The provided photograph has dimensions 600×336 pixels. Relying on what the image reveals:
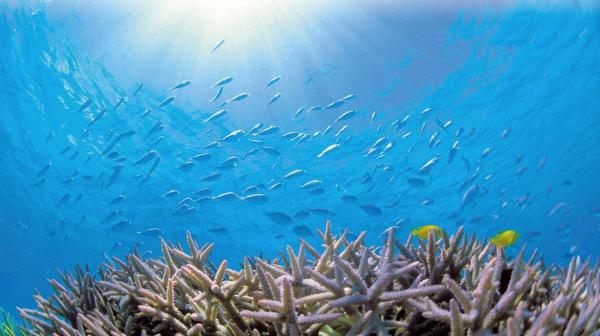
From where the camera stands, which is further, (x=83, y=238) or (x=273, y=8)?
(x=83, y=238)

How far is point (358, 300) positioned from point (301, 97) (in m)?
25.7

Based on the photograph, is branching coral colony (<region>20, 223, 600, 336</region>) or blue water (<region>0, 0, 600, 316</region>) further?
blue water (<region>0, 0, 600, 316</region>)

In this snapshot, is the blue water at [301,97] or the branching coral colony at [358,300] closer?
the branching coral colony at [358,300]

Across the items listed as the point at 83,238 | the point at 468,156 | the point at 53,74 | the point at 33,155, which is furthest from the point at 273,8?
the point at 83,238

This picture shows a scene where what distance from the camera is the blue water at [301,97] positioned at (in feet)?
71.4

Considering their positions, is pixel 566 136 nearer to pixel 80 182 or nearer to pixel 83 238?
pixel 80 182

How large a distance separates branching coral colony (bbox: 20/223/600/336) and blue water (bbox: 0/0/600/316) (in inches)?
408

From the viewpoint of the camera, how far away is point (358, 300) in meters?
1.63

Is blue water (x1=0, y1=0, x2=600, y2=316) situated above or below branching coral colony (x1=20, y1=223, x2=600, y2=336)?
above

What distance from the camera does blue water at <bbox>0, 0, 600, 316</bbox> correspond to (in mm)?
21750

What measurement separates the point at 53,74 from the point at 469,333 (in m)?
29.3

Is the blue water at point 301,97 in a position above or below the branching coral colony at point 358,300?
above

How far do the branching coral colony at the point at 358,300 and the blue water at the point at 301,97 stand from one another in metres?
10.4

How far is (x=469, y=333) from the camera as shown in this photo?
5.03 ft
